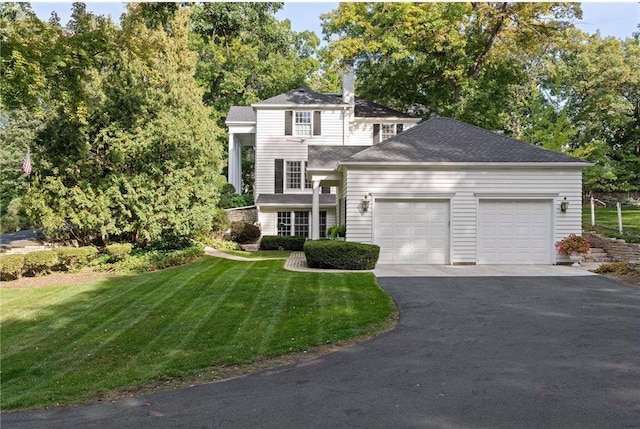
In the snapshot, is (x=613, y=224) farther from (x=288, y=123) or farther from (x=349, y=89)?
(x=288, y=123)

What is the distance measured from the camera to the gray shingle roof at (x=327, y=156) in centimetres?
1734

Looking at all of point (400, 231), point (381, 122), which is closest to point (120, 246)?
point (400, 231)

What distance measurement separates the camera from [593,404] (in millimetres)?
4453

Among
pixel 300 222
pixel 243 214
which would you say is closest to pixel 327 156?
pixel 300 222

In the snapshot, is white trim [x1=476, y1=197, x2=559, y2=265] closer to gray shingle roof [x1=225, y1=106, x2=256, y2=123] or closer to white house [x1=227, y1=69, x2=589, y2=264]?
white house [x1=227, y1=69, x2=589, y2=264]

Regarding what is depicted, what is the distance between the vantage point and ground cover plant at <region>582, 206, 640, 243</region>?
1712 centimetres

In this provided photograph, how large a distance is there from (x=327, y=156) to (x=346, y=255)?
5.81 meters

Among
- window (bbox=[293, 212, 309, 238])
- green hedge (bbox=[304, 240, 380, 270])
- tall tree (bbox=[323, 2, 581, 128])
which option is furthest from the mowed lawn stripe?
tall tree (bbox=[323, 2, 581, 128])

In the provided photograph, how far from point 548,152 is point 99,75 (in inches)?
676

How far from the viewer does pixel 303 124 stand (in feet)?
88.4

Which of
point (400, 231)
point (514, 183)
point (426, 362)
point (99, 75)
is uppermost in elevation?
point (99, 75)

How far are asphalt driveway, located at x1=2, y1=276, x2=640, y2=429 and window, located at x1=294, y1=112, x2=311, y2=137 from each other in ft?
65.8

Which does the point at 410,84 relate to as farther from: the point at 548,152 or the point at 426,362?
the point at 426,362

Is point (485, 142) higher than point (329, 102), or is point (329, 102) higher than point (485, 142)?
point (329, 102)
